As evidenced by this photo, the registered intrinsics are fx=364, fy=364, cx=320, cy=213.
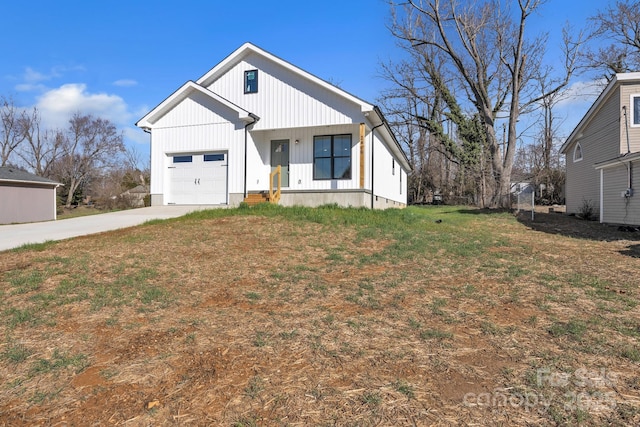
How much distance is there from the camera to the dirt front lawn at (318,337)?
7.75 feet

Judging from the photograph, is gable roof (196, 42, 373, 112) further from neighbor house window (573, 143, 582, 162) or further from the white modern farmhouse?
neighbor house window (573, 143, 582, 162)

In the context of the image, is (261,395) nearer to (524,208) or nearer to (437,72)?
(524,208)

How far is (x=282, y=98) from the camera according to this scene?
1379 centimetres

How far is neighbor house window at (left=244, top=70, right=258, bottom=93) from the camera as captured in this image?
14332mm

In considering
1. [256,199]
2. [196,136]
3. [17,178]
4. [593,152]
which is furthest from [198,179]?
[593,152]

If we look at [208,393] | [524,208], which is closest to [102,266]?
[208,393]

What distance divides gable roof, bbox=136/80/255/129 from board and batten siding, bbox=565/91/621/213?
13568 mm

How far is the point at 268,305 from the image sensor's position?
4332 millimetres

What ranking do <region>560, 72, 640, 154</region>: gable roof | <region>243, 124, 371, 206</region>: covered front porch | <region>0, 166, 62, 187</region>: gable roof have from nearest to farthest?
<region>560, 72, 640, 154</region>: gable roof → <region>243, 124, 371, 206</region>: covered front porch → <region>0, 166, 62, 187</region>: gable roof

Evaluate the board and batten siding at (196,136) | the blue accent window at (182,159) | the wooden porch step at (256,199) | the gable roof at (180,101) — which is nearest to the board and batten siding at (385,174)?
the wooden porch step at (256,199)

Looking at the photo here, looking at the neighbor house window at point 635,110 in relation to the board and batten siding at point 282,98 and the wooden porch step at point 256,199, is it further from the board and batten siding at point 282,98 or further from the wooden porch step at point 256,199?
the wooden porch step at point 256,199

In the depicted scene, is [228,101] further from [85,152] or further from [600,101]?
[85,152]

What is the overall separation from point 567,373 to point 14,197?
25510 millimetres

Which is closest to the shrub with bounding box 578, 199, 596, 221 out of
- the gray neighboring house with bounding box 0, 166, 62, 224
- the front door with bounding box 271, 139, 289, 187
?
the front door with bounding box 271, 139, 289, 187
